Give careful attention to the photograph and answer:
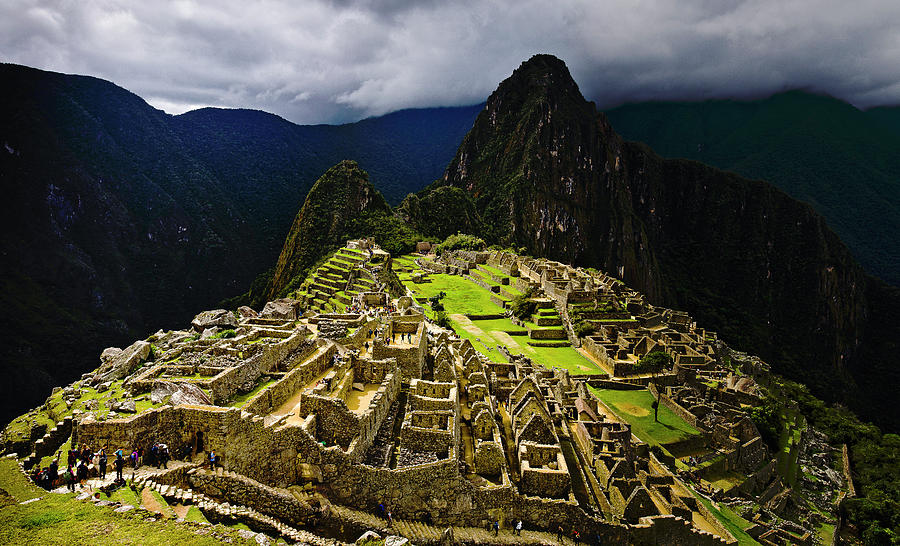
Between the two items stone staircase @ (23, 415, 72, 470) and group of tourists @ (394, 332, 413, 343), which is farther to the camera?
group of tourists @ (394, 332, 413, 343)

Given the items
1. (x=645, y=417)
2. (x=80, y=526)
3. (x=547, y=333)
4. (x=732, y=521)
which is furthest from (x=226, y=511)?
(x=547, y=333)

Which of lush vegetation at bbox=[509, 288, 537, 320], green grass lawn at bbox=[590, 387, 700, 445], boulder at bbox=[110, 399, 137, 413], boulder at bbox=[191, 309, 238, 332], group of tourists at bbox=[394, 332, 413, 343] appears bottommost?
green grass lawn at bbox=[590, 387, 700, 445]

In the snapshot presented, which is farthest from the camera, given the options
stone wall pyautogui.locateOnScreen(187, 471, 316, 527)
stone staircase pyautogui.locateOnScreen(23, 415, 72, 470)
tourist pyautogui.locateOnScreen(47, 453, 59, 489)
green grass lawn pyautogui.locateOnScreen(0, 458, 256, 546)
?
stone staircase pyautogui.locateOnScreen(23, 415, 72, 470)

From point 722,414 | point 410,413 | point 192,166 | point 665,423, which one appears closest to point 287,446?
point 410,413

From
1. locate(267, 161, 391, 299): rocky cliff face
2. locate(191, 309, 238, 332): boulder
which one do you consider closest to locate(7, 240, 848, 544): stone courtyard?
locate(191, 309, 238, 332): boulder

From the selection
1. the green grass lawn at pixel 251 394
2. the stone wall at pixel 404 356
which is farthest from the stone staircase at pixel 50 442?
the stone wall at pixel 404 356

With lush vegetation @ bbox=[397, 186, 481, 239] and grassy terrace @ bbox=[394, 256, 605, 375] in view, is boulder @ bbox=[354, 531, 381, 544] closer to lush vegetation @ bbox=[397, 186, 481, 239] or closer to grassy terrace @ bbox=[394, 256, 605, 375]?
grassy terrace @ bbox=[394, 256, 605, 375]

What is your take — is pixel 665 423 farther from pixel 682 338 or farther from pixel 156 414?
pixel 156 414
